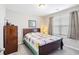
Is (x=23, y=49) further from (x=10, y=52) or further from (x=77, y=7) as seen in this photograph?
(x=77, y=7)

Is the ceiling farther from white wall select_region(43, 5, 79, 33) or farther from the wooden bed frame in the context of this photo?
the wooden bed frame

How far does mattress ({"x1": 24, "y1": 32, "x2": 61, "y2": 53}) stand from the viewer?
162cm

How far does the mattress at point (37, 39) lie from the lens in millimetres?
1620

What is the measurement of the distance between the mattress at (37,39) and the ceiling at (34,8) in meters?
0.40

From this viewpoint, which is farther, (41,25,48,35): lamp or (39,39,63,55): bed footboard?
(41,25,48,35): lamp

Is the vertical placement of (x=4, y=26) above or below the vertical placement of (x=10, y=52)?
above

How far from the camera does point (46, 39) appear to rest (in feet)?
5.35

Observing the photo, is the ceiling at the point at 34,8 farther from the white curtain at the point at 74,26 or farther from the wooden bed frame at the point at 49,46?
the wooden bed frame at the point at 49,46

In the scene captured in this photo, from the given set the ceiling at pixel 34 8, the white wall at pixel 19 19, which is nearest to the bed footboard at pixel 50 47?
the white wall at pixel 19 19

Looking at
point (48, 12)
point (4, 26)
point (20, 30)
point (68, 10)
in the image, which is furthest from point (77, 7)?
point (4, 26)

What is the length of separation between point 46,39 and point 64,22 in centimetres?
45

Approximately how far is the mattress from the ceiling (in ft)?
1.31

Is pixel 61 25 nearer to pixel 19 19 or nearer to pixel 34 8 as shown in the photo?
pixel 34 8

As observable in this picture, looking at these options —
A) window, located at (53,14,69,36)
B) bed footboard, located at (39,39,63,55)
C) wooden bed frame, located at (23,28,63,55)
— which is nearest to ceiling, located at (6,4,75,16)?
window, located at (53,14,69,36)
